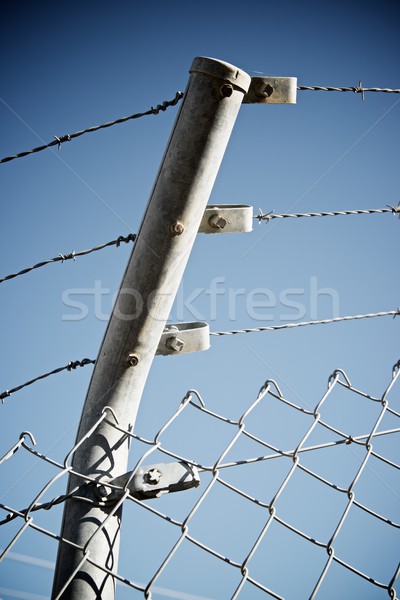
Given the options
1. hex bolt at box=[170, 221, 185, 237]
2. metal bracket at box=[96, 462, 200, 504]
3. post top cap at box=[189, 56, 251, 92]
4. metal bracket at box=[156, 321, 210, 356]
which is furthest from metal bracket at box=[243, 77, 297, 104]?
metal bracket at box=[96, 462, 200, 504]

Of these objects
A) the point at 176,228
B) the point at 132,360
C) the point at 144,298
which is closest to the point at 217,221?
the point at 176,228

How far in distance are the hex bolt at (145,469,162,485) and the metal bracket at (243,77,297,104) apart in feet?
3.46

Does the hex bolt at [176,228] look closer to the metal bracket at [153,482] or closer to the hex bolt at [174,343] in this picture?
the hex bolt at [174,343]

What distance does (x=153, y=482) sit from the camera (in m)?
1.63

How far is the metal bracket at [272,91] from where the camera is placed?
180cm

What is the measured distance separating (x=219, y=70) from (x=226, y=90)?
0.05 m

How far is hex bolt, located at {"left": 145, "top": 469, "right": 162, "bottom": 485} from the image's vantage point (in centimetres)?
163

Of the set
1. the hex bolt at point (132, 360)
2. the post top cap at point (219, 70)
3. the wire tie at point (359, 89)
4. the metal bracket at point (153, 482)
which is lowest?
the metal bracket at point (153, 482)

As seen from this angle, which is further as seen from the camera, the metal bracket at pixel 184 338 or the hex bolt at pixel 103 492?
the metal bracket at pixel 184 338

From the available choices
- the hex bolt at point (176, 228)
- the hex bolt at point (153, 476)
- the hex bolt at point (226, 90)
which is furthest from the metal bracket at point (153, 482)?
the hex bolt at point (226, 90)

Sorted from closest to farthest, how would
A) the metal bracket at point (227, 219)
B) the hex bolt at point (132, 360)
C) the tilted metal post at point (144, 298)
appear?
the tilted metal post at point (144, 298), the hex bolt at point (132, 360), the metal bracket at point (227, 219)

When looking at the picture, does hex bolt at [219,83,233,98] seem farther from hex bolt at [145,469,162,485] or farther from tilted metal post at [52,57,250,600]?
hex bolt at [145,469,162,485]

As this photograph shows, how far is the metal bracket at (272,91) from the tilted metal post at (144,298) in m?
0.09

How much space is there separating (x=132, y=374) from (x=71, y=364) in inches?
18.3
